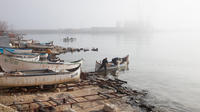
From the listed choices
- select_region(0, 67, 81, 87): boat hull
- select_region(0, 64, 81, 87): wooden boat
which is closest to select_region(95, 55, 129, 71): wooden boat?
select_region(0, 64, 81, 87): wooden boat

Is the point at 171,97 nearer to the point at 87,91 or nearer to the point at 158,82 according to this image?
the point at 158,82

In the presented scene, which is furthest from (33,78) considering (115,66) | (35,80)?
(115,66)

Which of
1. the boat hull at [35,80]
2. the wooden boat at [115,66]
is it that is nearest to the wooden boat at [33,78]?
the boat hull at [35,80]

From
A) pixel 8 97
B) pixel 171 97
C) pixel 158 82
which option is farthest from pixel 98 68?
pixel 8 97

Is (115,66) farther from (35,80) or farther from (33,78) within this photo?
(33,78)

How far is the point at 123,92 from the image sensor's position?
15469 millimetres

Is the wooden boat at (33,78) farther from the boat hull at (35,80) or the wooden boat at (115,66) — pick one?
the wooden boat at (115,66)

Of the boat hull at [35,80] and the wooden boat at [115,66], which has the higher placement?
the boat hull at [35,80]

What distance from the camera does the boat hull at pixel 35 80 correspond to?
1327cm

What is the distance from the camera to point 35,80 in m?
14.1

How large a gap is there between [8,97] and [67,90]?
4291 mm

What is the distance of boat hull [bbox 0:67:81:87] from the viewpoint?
13.3 metres

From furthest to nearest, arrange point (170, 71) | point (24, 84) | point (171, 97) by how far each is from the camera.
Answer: point (170, 71) → point (171, 97) → point (24, 84)

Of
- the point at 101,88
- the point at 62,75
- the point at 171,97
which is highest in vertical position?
the point at 62,75
